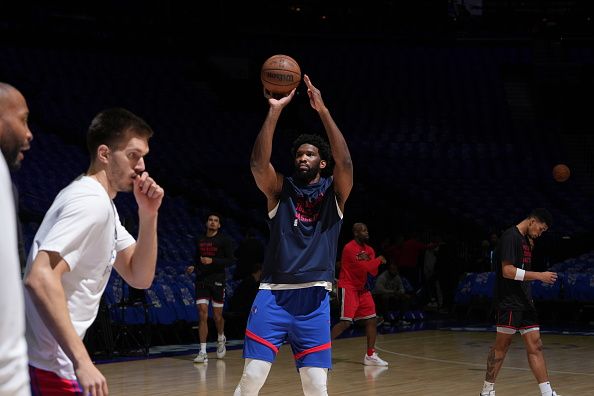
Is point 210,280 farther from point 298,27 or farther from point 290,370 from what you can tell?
point 298,27

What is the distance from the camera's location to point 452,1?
27328 mm

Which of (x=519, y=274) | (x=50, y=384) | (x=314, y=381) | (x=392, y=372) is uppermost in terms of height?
(x=519, y=274)

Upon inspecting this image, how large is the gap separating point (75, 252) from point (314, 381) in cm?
281

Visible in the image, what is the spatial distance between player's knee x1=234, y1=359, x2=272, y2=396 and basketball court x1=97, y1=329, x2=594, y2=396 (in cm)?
344

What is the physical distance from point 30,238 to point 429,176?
35.6ft

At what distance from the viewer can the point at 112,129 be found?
3.50m

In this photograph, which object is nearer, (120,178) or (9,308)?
(9,308)

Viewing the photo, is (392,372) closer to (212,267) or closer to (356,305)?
(356,305)

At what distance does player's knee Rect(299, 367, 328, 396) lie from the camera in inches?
227

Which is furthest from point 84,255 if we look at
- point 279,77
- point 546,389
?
point 546,389

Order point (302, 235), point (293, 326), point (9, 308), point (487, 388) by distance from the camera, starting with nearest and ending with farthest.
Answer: point (9, 308)
point (293, 326)
point (302, 235)
point (487, 388)

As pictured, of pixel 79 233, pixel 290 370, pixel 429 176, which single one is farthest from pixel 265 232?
pixel 79 233

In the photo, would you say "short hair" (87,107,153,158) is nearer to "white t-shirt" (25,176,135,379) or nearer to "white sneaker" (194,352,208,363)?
"white t-shirt" (25,176,135,379)

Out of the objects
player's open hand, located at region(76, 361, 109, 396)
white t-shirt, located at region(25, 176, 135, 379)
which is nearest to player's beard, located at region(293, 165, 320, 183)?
white t-shirt, located at region(25, 176, 135, 379)
